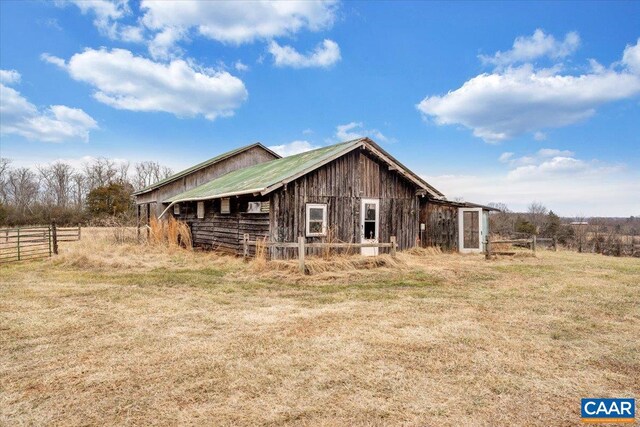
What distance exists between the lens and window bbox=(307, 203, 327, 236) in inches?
601

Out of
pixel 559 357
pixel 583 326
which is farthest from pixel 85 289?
pixel 583 326

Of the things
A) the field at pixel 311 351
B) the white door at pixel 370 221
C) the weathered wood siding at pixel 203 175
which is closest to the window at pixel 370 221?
the white door at pixel 370 221

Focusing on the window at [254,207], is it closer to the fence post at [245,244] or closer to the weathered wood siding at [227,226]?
the weathered wood siding at [227,226]

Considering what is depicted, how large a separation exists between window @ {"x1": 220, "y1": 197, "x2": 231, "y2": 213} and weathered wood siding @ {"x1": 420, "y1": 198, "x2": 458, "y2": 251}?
8.93 meters

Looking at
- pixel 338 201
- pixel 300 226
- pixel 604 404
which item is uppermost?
pixel 338 201

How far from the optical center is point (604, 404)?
4.11 meters

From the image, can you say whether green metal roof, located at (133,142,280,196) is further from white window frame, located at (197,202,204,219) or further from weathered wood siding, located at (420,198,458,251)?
weathered wood siding, located at (420,198,458,251)

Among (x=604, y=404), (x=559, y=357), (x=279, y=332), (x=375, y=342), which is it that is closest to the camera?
(x=604, y=404)

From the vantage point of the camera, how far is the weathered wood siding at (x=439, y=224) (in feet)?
61.7

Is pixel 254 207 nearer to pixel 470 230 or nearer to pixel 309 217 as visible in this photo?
pixel 309 217

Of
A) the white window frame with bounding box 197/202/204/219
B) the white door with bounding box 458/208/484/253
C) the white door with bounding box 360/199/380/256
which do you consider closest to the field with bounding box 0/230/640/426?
the white door with bounding box 360/199/380/256

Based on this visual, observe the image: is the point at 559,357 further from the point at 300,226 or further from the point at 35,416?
the point at 300,226

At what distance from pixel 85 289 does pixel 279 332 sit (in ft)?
20.8

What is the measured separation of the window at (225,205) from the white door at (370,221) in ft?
19.0
